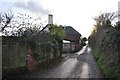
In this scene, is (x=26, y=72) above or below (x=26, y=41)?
below

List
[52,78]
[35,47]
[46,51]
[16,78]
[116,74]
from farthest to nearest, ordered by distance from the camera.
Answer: [46,51] → [35,47] → [52,78] → [16,78] → [116,74]

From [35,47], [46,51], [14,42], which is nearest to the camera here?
[14,42]

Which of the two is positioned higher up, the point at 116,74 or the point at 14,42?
the point at 14,42

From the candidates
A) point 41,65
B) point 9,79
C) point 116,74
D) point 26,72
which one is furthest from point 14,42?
point 116,74

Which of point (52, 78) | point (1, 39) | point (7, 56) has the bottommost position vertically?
point (52, 78)

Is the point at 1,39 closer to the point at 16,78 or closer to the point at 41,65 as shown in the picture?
the point at 16,78

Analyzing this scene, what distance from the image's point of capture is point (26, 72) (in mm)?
16047

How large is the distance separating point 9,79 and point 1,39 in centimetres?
253

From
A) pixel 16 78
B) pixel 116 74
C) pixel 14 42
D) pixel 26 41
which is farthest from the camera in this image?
pixel 26 41

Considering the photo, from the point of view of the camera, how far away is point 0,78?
12.8 m

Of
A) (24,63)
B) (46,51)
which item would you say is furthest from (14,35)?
(46,51)

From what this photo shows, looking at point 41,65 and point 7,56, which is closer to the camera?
point 7,56

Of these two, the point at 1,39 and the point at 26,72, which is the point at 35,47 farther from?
the point at 1,39

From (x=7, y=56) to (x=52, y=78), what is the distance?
3.04 metres
